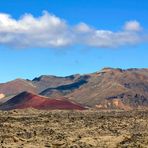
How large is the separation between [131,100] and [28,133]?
504 feet

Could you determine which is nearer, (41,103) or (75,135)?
(75,135)

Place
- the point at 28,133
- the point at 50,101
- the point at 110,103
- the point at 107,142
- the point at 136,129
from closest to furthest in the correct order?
the point at 107,142
the point at 28,133
the point at 136,129
the point at 50,101
the point at 110,103

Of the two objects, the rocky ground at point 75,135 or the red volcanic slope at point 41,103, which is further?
the red volcanic slope at point 41,103

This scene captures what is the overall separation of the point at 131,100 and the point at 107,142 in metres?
159

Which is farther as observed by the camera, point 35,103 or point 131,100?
point 131,100

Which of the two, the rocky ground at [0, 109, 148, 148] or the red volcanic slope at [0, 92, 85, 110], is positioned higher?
the red volcanic slope at [0, 92, 85, 110]

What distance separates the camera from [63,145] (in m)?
31.6

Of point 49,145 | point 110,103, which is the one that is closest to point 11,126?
point 49,145

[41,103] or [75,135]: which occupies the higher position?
[41,103]

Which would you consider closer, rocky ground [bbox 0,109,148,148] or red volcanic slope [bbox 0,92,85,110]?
rocky ground [bbox 0,109,148,148]

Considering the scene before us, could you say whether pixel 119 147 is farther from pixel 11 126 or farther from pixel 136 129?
pixel 11 126

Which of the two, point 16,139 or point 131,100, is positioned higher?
point 131,100

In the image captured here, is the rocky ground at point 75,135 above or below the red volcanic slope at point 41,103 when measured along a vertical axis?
below

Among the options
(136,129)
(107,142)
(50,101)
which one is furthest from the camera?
(50,101)
